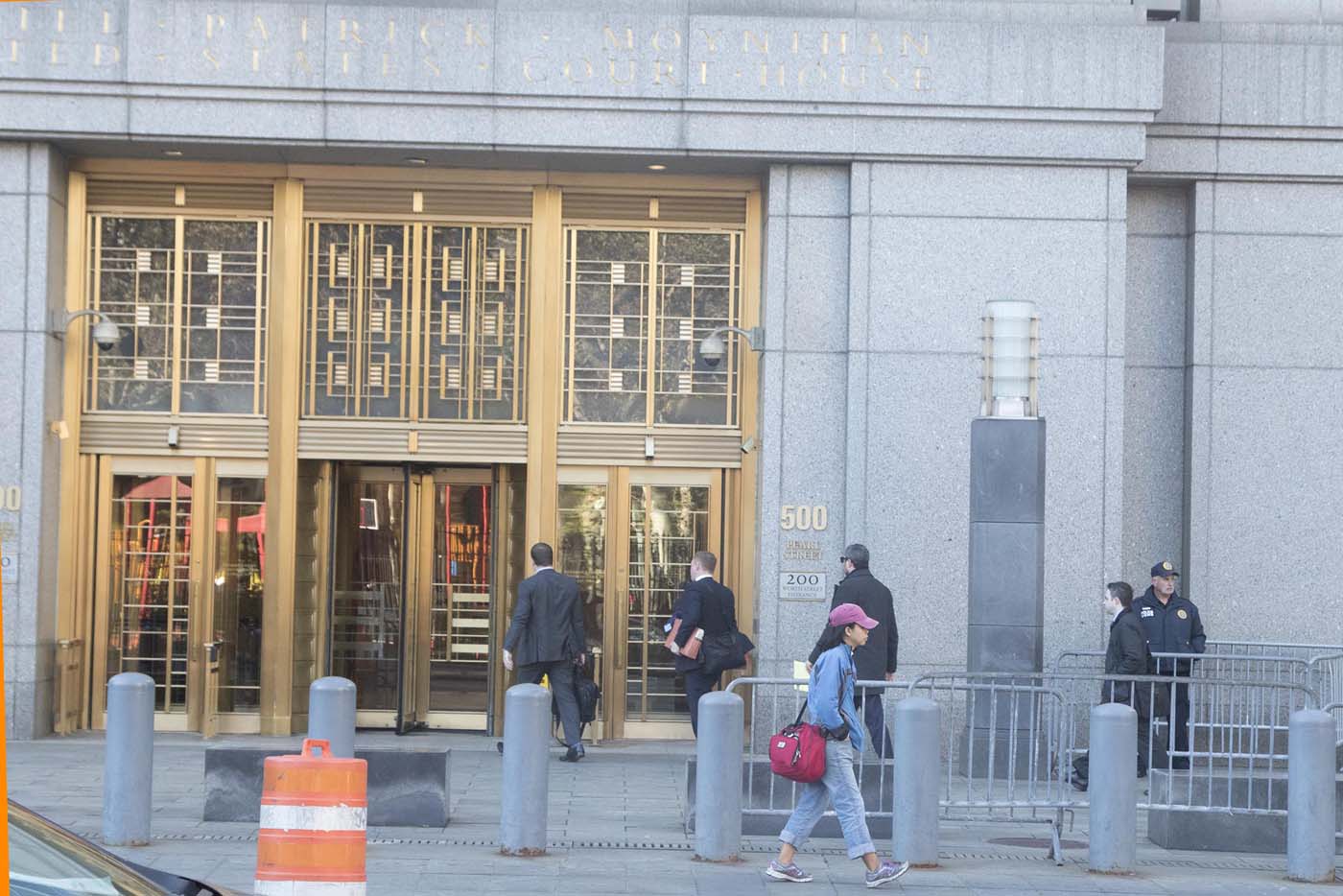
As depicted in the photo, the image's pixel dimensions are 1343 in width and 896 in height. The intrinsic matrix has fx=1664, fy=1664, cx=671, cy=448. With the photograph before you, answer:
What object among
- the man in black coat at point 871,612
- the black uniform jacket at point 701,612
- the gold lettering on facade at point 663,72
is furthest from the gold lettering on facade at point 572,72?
the man in black coat at point 871,612

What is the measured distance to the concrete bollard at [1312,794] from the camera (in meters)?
9.44

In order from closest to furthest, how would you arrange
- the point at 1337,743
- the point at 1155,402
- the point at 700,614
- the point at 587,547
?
the point at 1337,743 < the point at 700,614 < the point at 1155,402 < the point at 587,547

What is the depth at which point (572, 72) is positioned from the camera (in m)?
14.3

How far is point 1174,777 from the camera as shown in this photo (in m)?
10.5

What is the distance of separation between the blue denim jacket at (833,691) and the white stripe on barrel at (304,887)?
9.79ft

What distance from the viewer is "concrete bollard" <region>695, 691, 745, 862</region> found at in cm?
944

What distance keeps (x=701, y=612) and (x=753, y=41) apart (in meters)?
4.94

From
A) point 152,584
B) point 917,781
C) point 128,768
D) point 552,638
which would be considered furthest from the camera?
point 152,584

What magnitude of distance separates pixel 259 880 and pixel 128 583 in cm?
910

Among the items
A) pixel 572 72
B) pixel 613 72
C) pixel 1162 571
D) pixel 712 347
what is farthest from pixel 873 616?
pixel 572 72

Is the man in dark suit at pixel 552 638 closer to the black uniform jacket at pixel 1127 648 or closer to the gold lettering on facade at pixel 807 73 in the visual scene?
the black uniform jacket at pixel 1127 648

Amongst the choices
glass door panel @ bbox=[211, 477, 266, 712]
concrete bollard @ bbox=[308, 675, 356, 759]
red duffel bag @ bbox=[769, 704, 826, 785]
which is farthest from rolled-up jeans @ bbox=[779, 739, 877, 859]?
glass door panel @ bbox=[211, 477, 266, 712]

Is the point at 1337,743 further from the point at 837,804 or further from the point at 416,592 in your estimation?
the point at 416,592

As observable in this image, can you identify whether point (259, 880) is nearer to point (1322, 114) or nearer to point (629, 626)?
point (629, 626)
